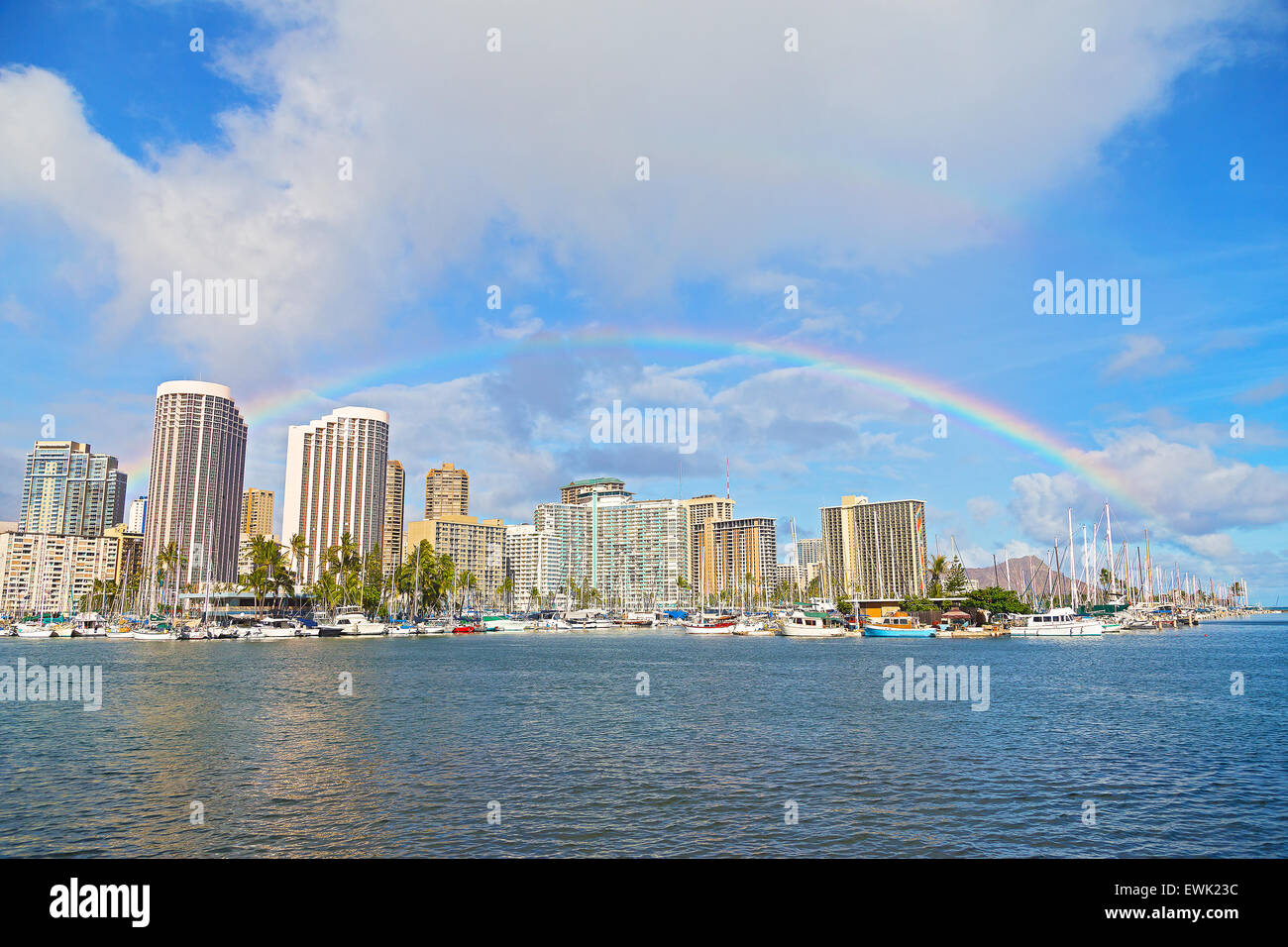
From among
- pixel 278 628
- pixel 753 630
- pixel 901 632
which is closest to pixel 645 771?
pixel 901 632

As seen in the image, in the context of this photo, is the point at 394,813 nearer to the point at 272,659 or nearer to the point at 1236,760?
the point at 1236,760

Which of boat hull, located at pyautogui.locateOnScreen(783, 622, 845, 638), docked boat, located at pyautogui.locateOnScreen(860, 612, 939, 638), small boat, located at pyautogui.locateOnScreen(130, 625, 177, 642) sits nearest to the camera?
small boat, located at pyautogui.locateOnScreen(130, 625, 177, 642)

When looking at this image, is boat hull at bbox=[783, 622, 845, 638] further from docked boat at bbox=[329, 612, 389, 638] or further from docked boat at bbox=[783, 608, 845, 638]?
docked boat at bbox=[329, 612, 389, 638]

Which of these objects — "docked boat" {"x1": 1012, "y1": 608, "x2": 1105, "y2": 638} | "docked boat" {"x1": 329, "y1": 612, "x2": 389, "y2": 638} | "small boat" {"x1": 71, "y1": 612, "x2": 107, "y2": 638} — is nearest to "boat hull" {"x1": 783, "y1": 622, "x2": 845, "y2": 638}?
"docked boat" {"x1": 1012, "y1": 608, "x2": 1105, "y2": 638}

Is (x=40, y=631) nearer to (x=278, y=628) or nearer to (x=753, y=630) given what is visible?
(x=278, y=628)
